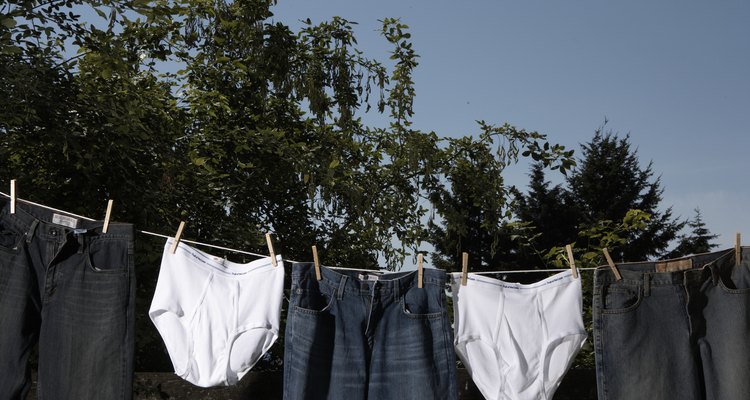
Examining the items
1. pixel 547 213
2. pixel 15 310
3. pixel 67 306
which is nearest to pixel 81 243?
pixel 67 306

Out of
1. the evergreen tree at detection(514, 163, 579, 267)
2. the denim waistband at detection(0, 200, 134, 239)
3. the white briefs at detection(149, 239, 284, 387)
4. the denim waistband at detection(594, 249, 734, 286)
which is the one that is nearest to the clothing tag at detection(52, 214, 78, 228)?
the denim waistband at detection(0, 200, 134, 239)

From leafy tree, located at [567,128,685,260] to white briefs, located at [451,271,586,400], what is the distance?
16520 mm

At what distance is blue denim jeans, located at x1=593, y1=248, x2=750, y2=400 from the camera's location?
3.09m

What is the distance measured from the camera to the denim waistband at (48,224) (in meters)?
3.16

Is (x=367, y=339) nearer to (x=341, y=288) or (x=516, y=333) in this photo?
(x=341, y=288)

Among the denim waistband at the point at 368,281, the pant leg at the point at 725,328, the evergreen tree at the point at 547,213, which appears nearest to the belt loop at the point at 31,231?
the denim waistband at the point at 368,281

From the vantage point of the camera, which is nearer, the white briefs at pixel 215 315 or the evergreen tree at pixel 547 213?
the white briefs at pixel 215 315

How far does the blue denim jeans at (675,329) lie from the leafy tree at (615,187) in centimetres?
1657

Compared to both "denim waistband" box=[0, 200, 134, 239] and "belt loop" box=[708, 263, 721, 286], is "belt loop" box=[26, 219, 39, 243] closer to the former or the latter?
"denim waistband" box=[0, 200, 134, 239]

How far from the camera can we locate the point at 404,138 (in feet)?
28.7

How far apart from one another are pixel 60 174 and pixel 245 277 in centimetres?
390

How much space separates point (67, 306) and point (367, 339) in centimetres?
123

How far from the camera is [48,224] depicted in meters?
3.19

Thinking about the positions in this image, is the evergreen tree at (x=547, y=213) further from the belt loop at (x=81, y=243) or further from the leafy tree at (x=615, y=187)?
the belt loop at (x=81, y=243)
